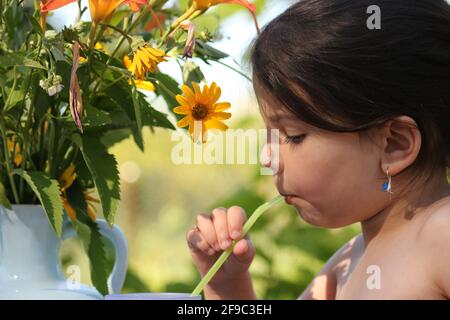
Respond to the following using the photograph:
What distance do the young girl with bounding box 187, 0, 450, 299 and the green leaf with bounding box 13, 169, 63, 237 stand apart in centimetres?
22

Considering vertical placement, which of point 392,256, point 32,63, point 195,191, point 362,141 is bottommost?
point 195,191

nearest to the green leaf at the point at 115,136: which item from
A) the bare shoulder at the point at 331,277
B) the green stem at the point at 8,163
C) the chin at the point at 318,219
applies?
the green stem at the point at 8,163

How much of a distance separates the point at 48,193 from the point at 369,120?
339mm

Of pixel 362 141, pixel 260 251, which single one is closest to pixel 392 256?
pixel 362 141

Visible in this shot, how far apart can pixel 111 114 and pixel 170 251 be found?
1.47 m

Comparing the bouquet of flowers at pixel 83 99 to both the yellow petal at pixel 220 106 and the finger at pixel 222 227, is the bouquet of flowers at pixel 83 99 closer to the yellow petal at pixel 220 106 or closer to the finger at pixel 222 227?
the yellow petal at pixel 220 106

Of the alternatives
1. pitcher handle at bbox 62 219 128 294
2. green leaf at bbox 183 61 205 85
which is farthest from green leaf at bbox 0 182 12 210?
green leaf at bbox 183 61 205 85

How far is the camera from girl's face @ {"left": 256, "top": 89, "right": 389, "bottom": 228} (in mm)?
824

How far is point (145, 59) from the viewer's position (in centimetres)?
70

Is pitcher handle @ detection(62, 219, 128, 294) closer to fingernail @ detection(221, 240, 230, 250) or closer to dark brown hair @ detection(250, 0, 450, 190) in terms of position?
fingernail @ detection(221, 240, 230, 250)

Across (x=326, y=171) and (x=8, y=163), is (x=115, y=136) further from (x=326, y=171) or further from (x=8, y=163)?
(x=326, y=171)

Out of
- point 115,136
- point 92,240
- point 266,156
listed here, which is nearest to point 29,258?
point 92,240
